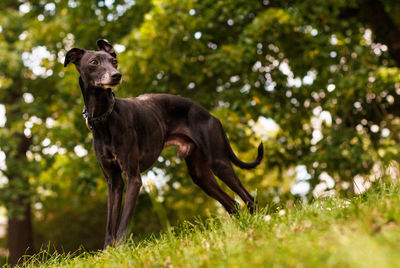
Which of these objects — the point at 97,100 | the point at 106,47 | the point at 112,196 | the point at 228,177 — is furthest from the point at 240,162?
the point at 106,47

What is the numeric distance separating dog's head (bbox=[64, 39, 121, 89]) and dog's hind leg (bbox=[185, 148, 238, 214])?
4.62 feet

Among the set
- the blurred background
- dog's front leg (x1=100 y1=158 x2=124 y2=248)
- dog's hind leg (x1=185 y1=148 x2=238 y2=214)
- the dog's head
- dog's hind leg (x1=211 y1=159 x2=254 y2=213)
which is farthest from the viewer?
the blurred background

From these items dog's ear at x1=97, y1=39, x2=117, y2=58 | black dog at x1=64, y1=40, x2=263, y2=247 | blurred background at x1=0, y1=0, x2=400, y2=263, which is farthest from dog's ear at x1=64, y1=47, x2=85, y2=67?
blurred background at x1=0, y1=0, x2=400, y2=263

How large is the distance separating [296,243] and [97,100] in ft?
8.12

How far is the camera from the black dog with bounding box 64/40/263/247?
4.17 m

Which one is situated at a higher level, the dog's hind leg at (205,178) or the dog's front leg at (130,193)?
the dog's front leg at (130,193)

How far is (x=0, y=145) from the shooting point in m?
10.7

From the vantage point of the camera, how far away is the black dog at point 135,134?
4.17 m

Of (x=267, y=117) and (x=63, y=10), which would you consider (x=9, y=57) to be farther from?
(x=267, y=117)

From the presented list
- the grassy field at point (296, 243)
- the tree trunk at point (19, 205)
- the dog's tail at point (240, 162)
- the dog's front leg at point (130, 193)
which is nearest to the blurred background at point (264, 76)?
the tree trunk at point (19, 205)

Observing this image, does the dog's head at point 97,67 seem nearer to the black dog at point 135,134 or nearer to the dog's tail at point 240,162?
the black dog at point 135,134

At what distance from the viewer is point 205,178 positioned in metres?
5.10

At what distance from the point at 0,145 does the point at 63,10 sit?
3.68 meters

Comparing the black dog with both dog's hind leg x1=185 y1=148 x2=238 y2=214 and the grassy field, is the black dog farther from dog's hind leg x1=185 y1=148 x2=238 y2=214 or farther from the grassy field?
the grassy field
